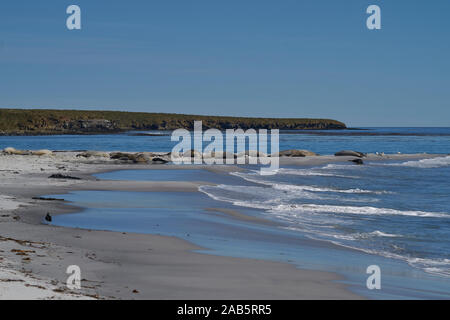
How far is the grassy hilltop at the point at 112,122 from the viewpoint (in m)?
116

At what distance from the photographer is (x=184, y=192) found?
20.5 m

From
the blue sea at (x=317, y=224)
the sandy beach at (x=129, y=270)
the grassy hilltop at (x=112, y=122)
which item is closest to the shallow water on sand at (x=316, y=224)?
the blue sea at (x=317, y=224)

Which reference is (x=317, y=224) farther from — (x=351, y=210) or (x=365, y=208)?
(x=365, y=208)

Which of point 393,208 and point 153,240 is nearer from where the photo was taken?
point 153,240

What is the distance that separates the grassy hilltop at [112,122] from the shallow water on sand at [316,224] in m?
90.2

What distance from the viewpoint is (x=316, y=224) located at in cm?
1415

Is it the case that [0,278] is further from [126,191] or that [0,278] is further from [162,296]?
[126,191]

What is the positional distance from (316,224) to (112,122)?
124483mm

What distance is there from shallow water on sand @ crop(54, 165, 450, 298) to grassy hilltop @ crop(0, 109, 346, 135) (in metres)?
90.2

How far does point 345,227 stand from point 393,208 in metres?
4.55
